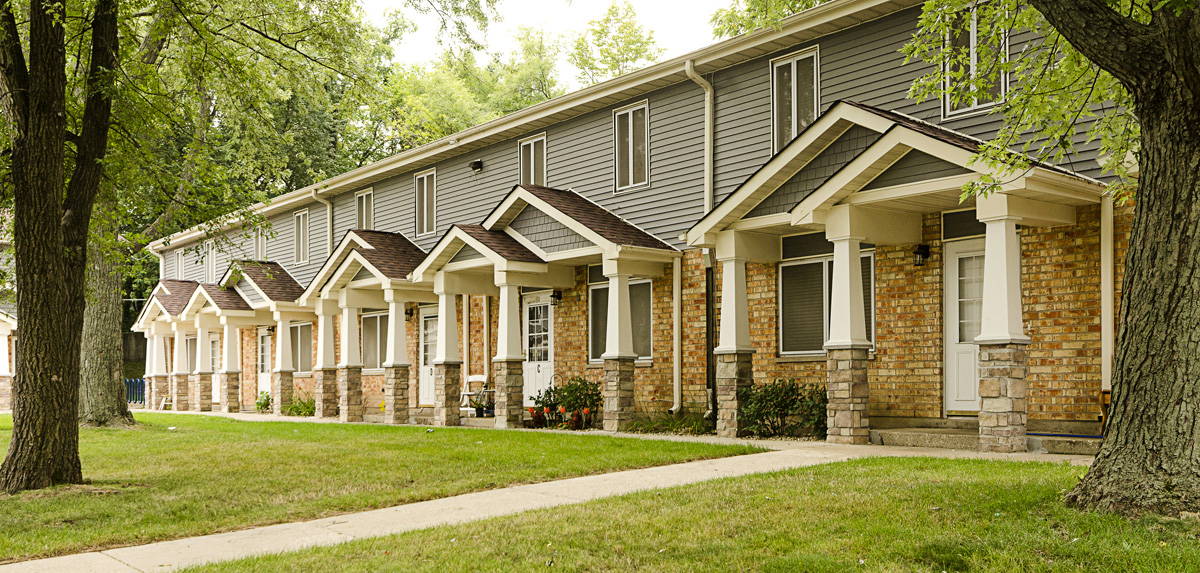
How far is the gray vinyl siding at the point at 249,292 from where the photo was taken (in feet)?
85.2

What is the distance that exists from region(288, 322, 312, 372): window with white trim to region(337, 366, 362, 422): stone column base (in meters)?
5.92

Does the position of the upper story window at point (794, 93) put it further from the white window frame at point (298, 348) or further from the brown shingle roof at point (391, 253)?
the white window frame at point (298, 348)

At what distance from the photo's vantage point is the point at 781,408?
44.9ft

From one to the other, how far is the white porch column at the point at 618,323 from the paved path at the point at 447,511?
4373 mm

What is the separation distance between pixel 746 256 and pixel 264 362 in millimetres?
18942

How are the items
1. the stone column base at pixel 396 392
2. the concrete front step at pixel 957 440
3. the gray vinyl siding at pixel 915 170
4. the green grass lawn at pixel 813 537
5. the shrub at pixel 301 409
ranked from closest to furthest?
the green grass lawn at pixel 813 537 → the concrete front step at pixel 957 440 → the gray vinyl siding at pixel 915 170 → the stone column base at pixel 396 392 → the shrub at pixel 301 409

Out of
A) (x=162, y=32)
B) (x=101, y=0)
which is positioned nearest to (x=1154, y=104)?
(x=101, y=0)

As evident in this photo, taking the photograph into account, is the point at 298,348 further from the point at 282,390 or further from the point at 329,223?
the point at 329,223

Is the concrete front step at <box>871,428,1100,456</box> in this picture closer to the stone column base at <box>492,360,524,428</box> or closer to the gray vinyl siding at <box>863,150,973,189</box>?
the gray vinyl siding at <box>863,150,973,189</box>

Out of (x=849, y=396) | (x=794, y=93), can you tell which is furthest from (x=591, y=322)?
(x=849, y=396)

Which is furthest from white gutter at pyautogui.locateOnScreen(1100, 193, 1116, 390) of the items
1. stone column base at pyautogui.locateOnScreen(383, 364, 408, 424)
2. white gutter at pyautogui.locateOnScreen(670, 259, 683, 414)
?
Answer: stone column base at pyautogui.locateOnScreen(383, 364, 408, 424)

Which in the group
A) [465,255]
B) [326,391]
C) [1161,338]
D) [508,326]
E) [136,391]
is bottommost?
[136,391]

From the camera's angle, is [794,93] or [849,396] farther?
[794,93]

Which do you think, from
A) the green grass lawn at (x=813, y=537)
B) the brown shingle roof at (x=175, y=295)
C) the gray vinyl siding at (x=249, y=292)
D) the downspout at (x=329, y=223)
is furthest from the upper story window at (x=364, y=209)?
the green grass lawn at (x=813, y=537)
